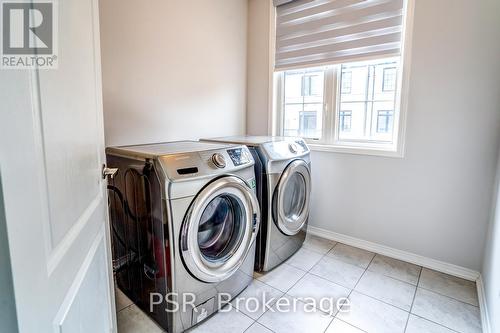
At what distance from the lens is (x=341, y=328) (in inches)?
60.9

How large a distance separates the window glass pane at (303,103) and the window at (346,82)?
19 centimetres

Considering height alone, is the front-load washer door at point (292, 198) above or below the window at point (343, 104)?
below

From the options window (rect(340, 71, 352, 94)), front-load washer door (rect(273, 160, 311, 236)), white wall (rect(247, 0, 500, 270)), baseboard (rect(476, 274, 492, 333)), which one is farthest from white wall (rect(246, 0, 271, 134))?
baseboard (rect(476, 274, 492, 333))

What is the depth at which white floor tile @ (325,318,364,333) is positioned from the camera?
1.52 m

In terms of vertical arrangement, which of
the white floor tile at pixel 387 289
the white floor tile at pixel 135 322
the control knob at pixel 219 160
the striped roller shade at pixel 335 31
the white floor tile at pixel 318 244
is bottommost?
the white floor tile at pixel 135 322

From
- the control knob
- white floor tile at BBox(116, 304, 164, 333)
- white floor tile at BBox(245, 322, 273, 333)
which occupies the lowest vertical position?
white floor tile at BBox(116, 304, 164, 333)

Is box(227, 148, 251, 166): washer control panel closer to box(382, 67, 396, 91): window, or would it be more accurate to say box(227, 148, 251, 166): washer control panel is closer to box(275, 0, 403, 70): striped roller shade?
box(275, 0, 403, 70): striped roller shade

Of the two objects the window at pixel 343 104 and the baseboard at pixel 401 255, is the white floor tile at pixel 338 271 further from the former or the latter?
the window at pixel 343 104

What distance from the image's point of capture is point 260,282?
6.42 feet

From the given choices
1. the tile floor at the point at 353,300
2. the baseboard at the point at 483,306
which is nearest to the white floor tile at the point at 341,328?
the tile floor at the point at 353,300

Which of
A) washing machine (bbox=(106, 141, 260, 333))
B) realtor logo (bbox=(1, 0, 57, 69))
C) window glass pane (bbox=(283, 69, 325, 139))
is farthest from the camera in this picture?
window glass pane (bbox=(283, 69, 325, 139))

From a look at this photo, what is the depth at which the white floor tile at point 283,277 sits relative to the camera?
193 centimetres

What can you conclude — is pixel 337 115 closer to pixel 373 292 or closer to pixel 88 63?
pixel 373 292

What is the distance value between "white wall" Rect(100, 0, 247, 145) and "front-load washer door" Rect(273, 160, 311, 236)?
949 millimetres
